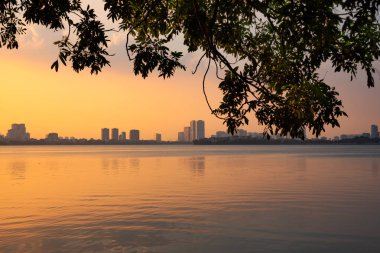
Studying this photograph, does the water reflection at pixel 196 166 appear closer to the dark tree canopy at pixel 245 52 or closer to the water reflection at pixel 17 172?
the water reflection at pixel 17 172

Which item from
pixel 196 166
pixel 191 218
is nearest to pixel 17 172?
pixel 196 166

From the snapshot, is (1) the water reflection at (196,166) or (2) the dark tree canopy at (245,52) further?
(1) the water reflection at (196,166)

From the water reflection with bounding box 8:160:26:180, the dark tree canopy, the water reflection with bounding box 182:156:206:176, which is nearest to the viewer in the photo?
the dark tree canopy

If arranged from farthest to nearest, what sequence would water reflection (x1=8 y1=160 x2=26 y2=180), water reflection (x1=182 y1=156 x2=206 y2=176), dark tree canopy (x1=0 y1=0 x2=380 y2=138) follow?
water reflection (x1=182 y1=156 x2=206 y2=176)
water reflection (x1=8 y1=160 x2=26 y2=180)
dark tree canopy (x1=0 y1=0 x2=380 y2=138)

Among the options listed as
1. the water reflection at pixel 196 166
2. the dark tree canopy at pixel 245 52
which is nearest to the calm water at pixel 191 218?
the dark tree canopy at pixel 245 52

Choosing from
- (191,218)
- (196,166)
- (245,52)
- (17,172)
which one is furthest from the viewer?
(196,166)

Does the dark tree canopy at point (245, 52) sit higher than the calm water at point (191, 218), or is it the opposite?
the dark tree canopy at point (245, 52)

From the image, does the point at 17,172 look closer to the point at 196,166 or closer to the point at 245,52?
the point at 196,166

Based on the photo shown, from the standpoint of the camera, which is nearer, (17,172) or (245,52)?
(245,52)

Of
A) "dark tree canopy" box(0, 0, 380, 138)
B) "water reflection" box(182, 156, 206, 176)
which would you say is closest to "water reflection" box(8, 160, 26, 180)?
"water reflection" box(182, 156, 206, 176)

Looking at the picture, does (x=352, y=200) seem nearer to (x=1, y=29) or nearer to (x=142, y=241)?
(x=142, y=241)

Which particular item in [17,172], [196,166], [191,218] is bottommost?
[191,218]

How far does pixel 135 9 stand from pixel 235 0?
2.25 meters

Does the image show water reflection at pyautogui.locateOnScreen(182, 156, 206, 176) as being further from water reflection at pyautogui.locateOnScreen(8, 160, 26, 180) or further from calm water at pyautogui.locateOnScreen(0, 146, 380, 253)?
water reflection at pyautogui.locateOnScreen(8, 160, 26, 180)
